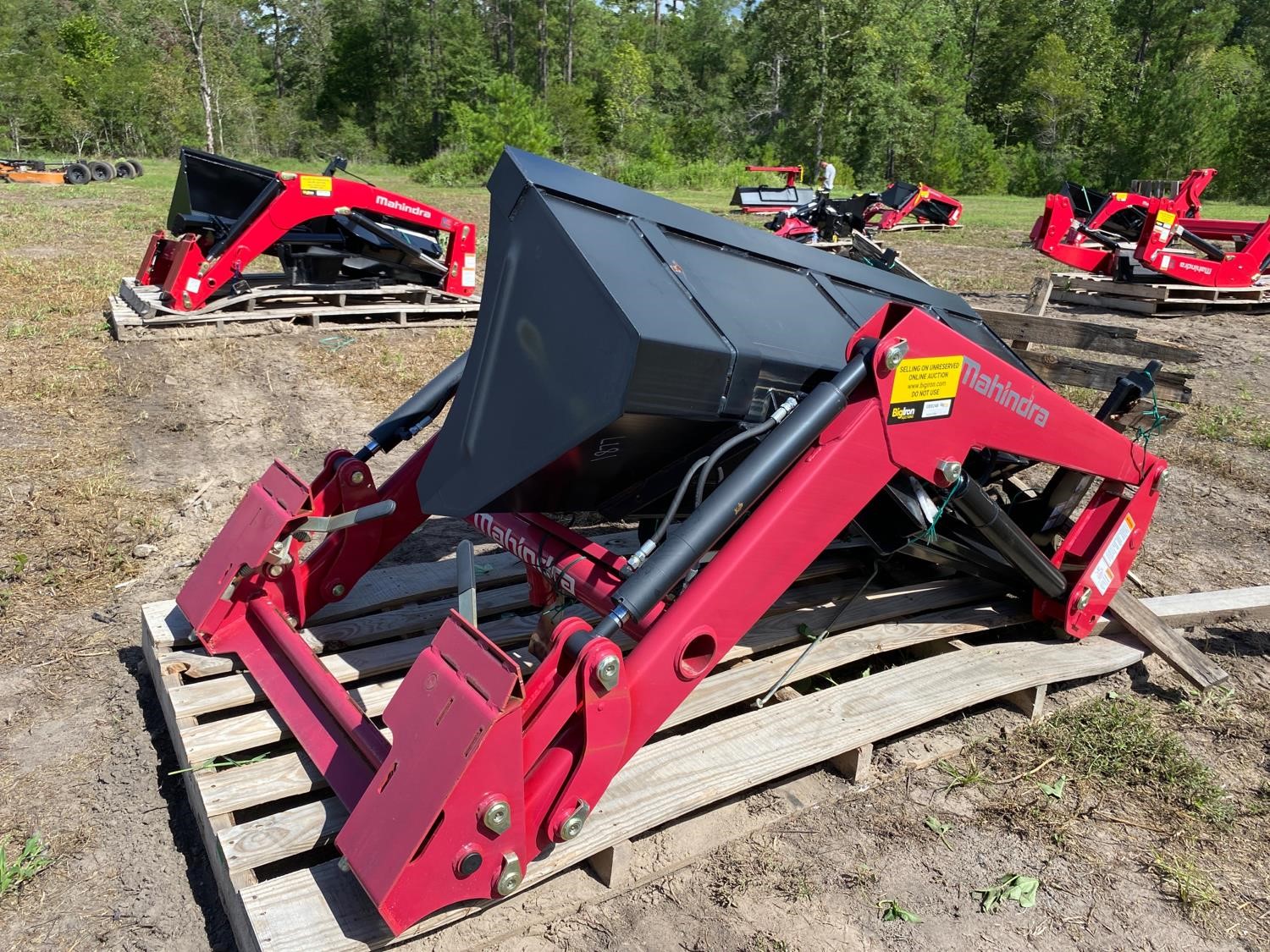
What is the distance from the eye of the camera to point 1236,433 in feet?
23.2

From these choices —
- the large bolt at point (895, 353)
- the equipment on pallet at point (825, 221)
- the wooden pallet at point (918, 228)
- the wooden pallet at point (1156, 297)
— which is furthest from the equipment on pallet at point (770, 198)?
the large bolt at point (895, 353)

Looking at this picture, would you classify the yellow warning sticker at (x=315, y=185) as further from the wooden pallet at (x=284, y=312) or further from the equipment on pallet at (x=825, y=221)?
the equipment on pallet at (x=825, y=221)

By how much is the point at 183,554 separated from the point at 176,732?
5.93 ft

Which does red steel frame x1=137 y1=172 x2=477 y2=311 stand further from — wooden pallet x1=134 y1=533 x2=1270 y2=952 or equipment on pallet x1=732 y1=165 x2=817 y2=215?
equipment on pallet x1=732 y1=165 x2=817 y2=215

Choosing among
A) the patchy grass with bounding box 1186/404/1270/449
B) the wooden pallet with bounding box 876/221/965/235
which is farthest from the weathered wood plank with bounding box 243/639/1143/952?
the wooden pallet with bounding box 876/221/965/235

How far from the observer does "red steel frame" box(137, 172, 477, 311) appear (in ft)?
27.9

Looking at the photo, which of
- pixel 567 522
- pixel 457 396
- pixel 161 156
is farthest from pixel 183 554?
pixel 161 156

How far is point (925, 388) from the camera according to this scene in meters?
2.64

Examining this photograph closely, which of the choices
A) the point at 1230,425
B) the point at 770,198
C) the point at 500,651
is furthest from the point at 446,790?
the point at 770,198

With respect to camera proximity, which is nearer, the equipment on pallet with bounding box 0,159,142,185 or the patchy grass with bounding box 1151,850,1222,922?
the patchy grass with bounding box 1151,850,1222,922

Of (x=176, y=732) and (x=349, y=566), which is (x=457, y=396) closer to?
(x=349, y=566)

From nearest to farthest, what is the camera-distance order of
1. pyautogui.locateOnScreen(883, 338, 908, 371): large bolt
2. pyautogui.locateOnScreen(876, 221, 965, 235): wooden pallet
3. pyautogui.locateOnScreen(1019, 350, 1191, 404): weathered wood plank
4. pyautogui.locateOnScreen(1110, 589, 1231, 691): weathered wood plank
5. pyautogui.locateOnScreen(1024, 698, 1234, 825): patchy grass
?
Result: pyautogui.locateOnScreen(883, 338, 908, 371): large bolt < pyautogui.locateOnScreen(1024, 698, 1234, 825): patchy grass < pyautogui.locateOnScreen(1110, 589, 1231, 691): weathered wood plank < pyautogui.locateOnScreen(1019, 350, 1191, 404): weathered wood plank < pyautogui.locateOnScreen(876, 221, 965, 235): wooden pallet

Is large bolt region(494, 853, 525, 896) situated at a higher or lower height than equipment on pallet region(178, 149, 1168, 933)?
lower

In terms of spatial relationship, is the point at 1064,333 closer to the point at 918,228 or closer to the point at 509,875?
the point at 509,875
